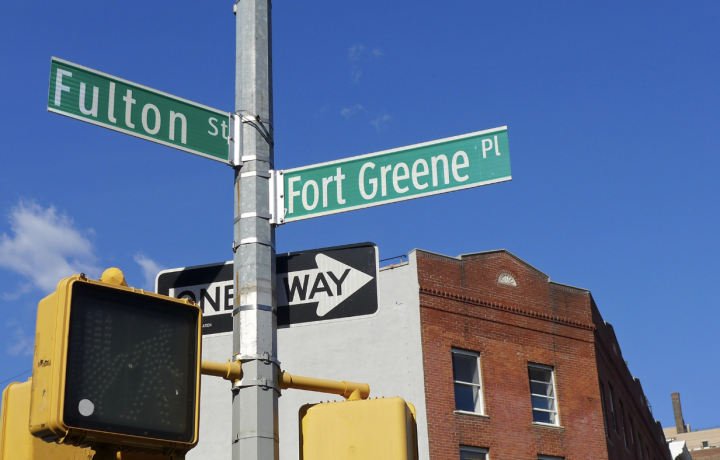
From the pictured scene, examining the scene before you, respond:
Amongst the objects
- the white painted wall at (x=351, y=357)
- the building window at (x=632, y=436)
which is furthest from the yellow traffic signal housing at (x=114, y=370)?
the building window at (x=632, y=436)

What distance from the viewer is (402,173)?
4.89m

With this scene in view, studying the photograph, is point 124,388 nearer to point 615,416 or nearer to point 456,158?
point 456,158

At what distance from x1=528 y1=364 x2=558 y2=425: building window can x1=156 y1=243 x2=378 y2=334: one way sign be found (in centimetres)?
2160

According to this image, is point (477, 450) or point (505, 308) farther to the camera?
point (505, 308)

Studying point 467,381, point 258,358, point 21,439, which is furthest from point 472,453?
Result: point 21,439

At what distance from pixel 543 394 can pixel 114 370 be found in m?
24.3

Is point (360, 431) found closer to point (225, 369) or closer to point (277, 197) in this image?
point (225, 369)

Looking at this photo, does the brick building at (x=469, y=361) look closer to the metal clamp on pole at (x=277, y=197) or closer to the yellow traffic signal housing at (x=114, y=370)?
the metal clamp on pole at (x=277, y=197)

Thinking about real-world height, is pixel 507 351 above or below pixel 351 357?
above

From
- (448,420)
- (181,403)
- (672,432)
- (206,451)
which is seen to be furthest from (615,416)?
(672,432)

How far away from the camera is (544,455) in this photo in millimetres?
24828

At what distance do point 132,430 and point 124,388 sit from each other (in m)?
0.15

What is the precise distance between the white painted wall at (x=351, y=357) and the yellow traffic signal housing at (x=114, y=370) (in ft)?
65.8

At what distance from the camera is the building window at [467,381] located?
23844 mm
